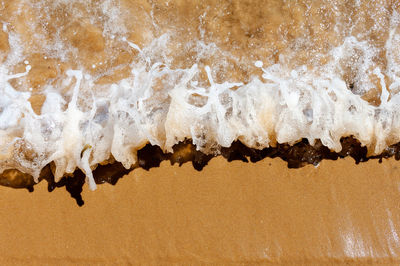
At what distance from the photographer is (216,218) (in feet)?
7.87

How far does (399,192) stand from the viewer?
8.14ft

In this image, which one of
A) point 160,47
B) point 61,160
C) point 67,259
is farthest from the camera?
point 160,47

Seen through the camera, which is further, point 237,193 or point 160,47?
point 160,47

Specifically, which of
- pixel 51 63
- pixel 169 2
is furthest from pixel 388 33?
pixel 51 63

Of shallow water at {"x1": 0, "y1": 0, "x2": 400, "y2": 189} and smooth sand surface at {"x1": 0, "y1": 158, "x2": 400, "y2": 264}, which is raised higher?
shallow water at {"x1": 0, "y1": 0, "x2": 400, "y2": 189}

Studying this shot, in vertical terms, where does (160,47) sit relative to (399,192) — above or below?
above

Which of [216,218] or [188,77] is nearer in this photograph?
[216,218]

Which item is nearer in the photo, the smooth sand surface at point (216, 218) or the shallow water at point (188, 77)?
the smooth sand surface at point (216, 218)

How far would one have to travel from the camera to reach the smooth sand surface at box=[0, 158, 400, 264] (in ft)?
7.77

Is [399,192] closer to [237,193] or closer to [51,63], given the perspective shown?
[237,193]

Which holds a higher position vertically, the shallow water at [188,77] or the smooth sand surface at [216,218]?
the shallow water at [188,77]

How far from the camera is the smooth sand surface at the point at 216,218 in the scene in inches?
93.2

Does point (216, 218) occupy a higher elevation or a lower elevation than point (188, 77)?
lower

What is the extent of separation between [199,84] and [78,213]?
125cm
